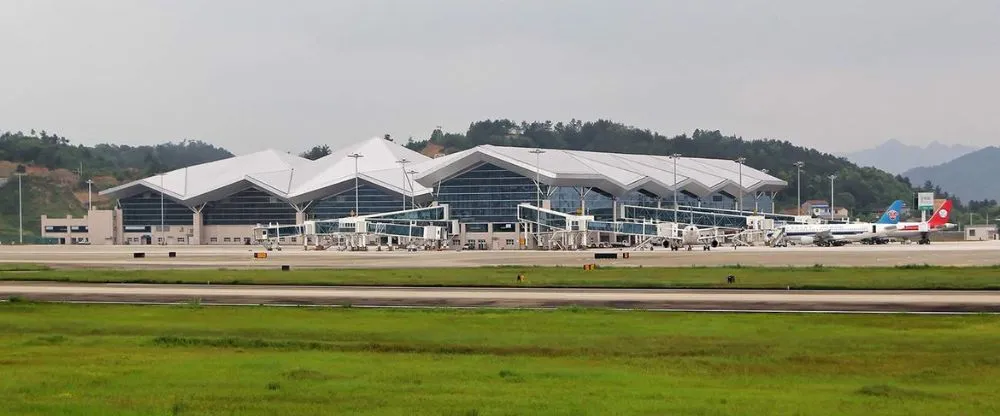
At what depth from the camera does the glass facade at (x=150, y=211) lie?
608 feet

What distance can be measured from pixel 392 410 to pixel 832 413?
7.28 m

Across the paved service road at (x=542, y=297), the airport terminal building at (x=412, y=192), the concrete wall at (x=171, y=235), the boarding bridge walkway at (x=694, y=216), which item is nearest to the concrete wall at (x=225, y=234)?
the airport terminal building at (x=412, y=192)

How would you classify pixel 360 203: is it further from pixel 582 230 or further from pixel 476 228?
pixel 582 230

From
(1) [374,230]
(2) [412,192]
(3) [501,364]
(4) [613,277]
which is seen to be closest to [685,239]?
(1) [374,230]

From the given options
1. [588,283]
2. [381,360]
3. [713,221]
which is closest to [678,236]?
[713,221]

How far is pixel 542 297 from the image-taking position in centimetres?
4572

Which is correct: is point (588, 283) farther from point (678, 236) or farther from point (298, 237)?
point (298, 237)

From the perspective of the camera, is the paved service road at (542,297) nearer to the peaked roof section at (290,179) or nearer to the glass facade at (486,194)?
the glass facade at (486,194)

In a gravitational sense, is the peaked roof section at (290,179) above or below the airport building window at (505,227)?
above

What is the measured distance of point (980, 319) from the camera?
34.7 metres

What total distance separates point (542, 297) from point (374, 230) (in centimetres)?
9750

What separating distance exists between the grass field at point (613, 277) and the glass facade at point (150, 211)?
111 meters

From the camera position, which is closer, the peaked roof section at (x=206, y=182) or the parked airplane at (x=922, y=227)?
the parked airplane at (x=922, y=227)

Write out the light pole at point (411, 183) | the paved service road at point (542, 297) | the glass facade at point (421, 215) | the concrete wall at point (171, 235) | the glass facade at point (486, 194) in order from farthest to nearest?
the concrete wall at point (171, 235)
the light pole at point (411, 183)
the glass facade at point (486, 194)
the glass facade at point (421, 215)
the paved service road at point (542, 297)
